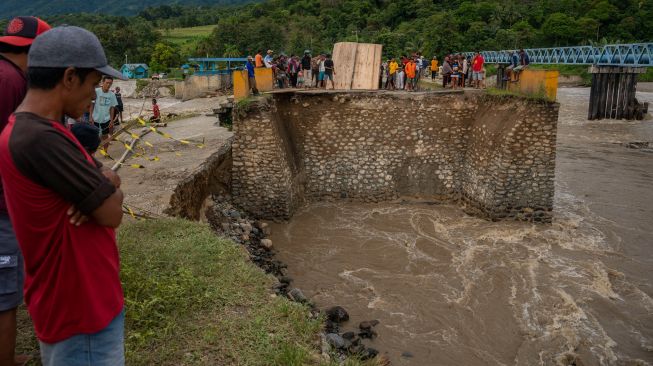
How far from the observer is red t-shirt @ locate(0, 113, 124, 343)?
1849 mm

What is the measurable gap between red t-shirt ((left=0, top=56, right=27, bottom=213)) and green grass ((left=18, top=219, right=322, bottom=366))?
1.90 metres

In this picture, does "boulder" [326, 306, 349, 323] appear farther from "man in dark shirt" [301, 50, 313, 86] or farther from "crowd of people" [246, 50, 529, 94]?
"man in dark shirt" [301, 50, 313, 86]

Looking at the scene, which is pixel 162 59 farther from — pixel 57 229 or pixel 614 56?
pixel 57 229

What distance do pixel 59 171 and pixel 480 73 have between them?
13675mm

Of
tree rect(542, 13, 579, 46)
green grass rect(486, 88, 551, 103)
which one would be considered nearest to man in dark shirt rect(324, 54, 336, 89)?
green grass rect(486, 88, 551, 103)

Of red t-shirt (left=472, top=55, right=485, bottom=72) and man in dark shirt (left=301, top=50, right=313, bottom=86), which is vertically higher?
red t-shirt (left=472, top=55, right=485, bottom=72)

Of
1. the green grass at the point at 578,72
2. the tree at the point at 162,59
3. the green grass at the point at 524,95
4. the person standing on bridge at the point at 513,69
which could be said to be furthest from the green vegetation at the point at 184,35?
the green grass at the point at 524,95

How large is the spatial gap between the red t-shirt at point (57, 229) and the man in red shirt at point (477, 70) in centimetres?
1319

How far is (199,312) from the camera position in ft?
15.8

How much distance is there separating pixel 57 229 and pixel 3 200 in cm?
127

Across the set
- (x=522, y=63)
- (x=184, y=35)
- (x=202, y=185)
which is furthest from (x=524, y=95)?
(x=184, y=35)

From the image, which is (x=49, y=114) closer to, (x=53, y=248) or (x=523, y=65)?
(x=53, y=248)

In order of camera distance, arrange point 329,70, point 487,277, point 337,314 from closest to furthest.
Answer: point 337,314
point 487,277
point 329,70

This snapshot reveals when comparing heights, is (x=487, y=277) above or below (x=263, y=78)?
below
